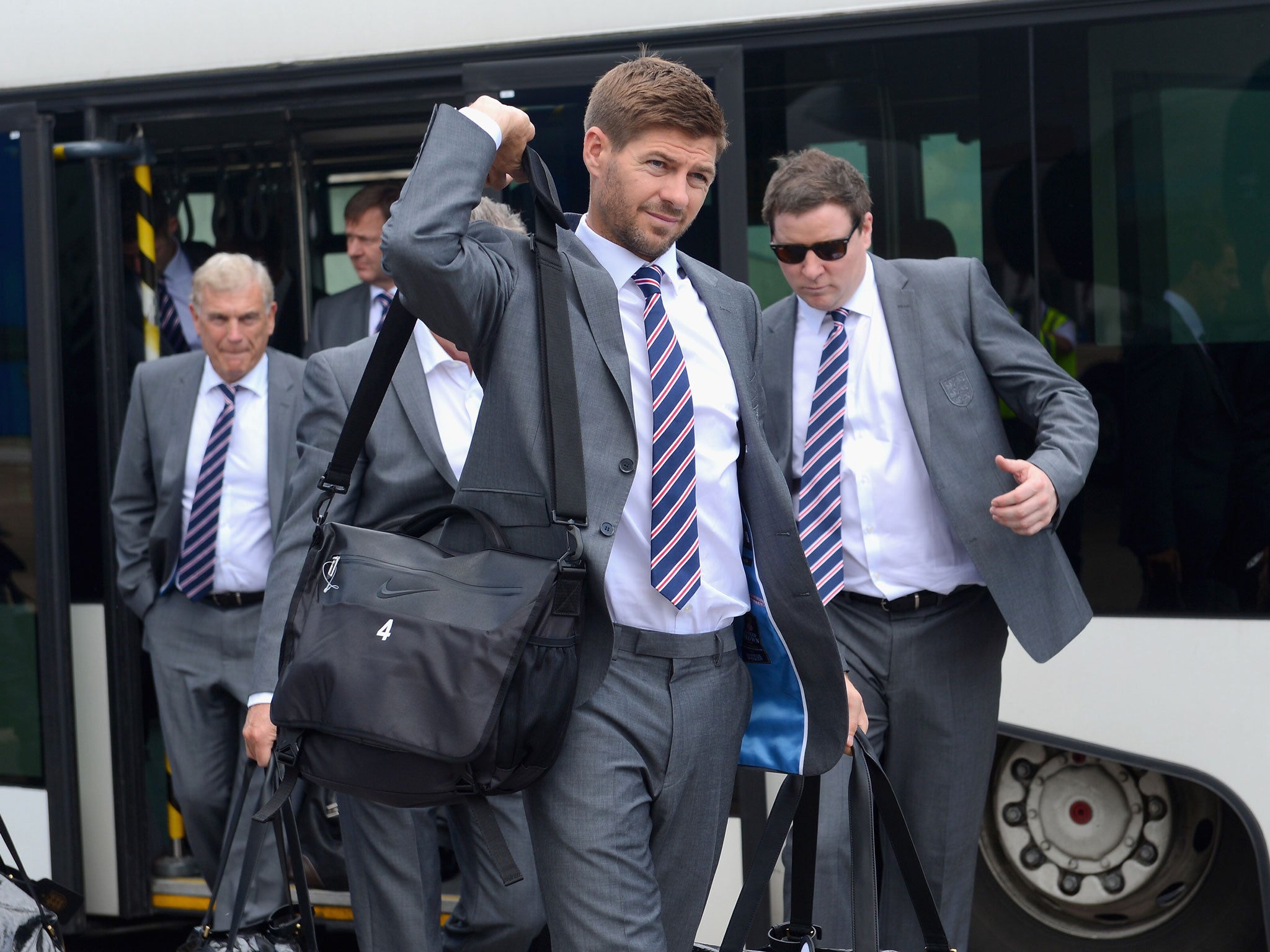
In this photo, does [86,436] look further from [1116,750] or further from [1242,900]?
[1242,900]

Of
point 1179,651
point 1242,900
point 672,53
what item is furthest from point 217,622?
point 1242,900

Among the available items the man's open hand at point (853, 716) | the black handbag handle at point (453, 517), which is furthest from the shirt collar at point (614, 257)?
the man's open hand at point (853, 716)

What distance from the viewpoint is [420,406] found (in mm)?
3119

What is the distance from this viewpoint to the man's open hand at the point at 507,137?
217 cm

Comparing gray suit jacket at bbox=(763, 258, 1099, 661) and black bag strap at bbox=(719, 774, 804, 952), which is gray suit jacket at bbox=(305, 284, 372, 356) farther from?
black bag strap at bbox=(719, 774, 804, 952)

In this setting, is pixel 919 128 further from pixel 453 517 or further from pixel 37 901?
pixel 37 901

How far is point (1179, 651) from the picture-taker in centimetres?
345

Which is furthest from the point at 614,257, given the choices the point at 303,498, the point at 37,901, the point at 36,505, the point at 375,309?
the point at 36,505

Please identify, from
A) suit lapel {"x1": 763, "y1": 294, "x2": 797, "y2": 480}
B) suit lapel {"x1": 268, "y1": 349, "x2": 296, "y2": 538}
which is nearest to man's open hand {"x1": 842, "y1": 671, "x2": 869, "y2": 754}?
suit lapel {"x1": 763, "y1": 294, "x2": 797, "y2": 480}

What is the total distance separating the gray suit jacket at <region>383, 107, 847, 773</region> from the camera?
2.03 metres

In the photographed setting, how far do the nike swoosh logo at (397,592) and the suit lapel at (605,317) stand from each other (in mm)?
389

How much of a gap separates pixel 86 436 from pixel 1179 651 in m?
3.04

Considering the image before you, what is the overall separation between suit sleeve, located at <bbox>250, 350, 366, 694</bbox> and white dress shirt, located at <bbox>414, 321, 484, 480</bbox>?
0.16 m

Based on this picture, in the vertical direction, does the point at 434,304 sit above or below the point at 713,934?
above
